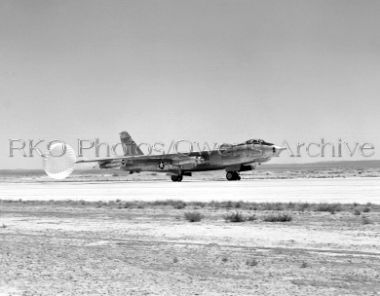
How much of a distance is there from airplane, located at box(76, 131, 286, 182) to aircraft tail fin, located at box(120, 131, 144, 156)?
19.2 ft

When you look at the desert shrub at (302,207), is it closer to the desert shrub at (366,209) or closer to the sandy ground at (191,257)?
the desert shrub at (366,209)

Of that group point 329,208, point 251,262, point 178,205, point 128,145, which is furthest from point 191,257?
point 128,145

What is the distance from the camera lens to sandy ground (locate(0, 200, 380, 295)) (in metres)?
9.12

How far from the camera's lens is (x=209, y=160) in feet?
210

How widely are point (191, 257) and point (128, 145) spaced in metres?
68.9

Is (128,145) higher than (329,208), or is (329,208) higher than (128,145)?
(128,145)

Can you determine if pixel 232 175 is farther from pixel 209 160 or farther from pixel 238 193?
pixel 238 193

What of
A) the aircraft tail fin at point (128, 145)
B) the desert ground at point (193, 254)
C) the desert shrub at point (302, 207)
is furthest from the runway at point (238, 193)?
the aircraft tail fin at point (128, 145)

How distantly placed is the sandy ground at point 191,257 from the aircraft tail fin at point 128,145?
58276 mm

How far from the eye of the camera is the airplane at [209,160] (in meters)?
60.5

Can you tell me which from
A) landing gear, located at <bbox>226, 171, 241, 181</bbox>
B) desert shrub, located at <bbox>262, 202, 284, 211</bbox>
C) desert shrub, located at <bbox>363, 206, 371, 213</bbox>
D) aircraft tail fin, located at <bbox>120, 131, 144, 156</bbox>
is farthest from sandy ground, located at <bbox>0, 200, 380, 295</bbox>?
aircraft tail fin, located at <bbox>120, 131, 144, 156</bbox>

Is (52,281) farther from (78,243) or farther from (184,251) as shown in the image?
(78,243)

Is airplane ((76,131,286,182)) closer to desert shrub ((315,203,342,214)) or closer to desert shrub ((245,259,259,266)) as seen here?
desert shrub ((315,203,342,214))

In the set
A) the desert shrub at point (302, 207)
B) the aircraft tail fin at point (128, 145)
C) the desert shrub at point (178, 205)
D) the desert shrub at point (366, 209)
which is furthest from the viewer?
the aircraft tail fin at point (128, 145)
